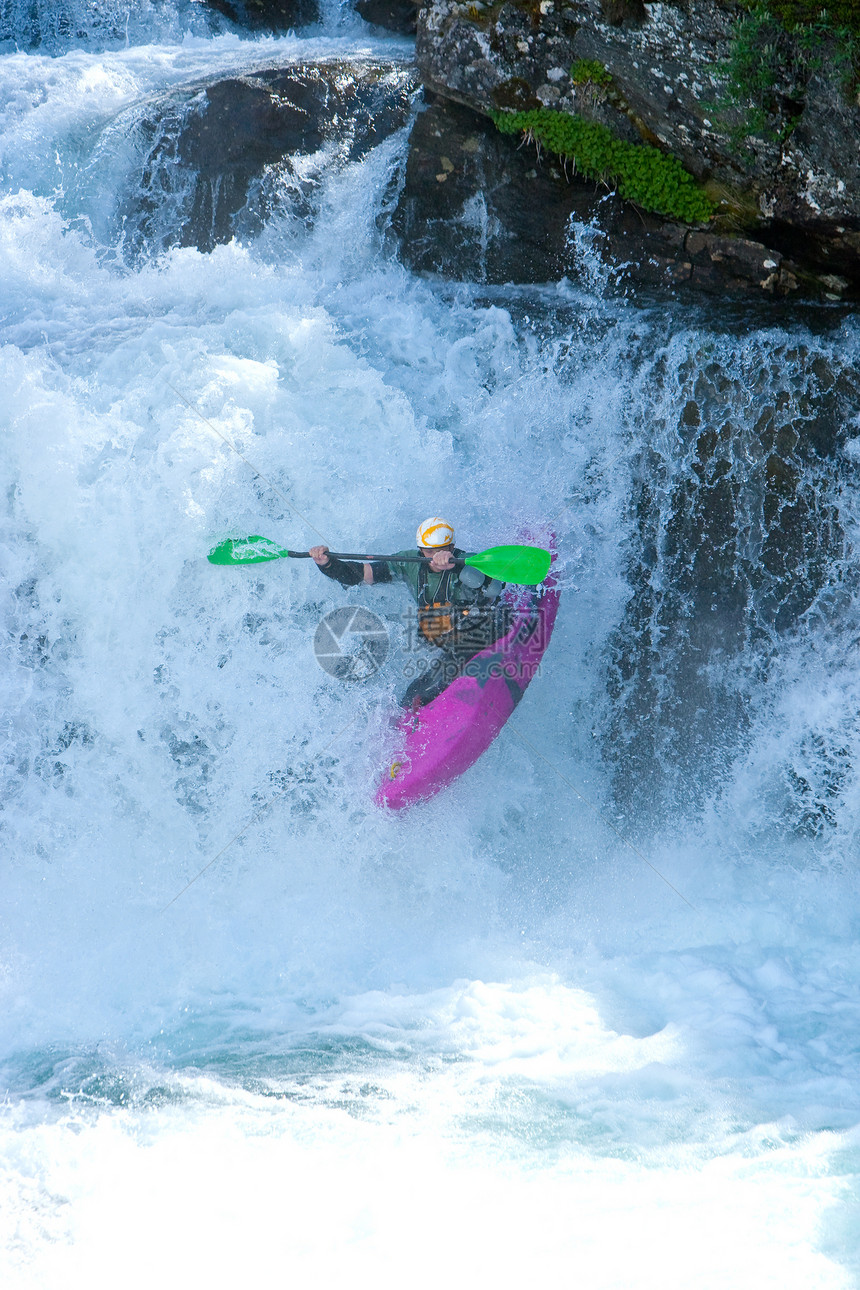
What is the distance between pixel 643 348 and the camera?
4.95 meters

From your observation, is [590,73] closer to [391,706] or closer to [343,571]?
[343,571]

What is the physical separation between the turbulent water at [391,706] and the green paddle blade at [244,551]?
166 millimetres

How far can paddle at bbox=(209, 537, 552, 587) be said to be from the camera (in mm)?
4438

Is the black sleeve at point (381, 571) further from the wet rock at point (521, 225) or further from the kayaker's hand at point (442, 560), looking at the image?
the wet rock at point (521, 225)

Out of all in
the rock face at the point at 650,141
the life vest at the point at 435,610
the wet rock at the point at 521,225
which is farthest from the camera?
the wet rock at the point at 521,225

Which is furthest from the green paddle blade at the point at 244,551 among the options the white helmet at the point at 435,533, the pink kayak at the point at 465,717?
the pink kayak at the point at 465,717

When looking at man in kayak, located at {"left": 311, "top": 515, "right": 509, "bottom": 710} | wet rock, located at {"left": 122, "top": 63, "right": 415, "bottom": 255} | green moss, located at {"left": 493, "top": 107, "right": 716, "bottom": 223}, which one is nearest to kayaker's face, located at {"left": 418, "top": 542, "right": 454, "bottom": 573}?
man in kayak, located at {"left": 311, "top": 515, "right": 509, "bottom": 710}

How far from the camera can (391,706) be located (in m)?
4.64

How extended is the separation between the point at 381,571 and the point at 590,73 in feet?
10.4

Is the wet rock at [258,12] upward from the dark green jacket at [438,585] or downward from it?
upward

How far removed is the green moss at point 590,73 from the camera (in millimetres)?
4770

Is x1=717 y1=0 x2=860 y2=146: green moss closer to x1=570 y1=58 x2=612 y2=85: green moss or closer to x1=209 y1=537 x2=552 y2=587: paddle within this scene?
x1=570 y1=58 x2=612 y2=85: green moss

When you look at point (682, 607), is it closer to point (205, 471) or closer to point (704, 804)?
point (704, 804)

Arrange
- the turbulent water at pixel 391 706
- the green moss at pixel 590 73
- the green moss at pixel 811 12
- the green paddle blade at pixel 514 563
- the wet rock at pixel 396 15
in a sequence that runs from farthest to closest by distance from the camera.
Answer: the wet rock at pixel 396 15 < the green moss at pixel 590 73 < the green paddle blade at pixel 514 563 < the green moss at pixel 811 12 < the turbulent water at pixel 391 706
